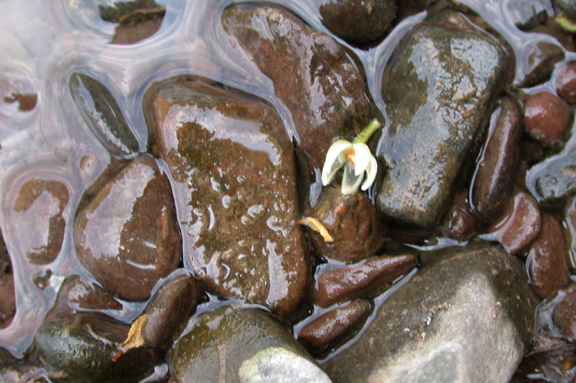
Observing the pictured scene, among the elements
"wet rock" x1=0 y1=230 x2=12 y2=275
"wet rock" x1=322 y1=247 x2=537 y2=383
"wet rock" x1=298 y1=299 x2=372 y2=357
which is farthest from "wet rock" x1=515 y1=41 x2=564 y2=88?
"wet rock" x1=0 y1=230 x2=12 y2=275

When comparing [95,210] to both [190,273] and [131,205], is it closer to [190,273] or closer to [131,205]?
[131,205]

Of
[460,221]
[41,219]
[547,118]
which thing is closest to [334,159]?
[460,221]

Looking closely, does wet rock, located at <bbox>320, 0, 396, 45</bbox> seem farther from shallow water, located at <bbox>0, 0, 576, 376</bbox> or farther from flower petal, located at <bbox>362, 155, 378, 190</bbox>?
flower petal, located at <bbox>362, 155, 378, 190</bbox>

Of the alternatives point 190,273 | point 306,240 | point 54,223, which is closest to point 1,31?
point 54,223

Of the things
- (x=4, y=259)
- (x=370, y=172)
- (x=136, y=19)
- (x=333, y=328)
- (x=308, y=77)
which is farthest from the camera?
(x=136, y=19)

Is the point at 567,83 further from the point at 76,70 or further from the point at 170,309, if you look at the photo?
the point at 76,70
